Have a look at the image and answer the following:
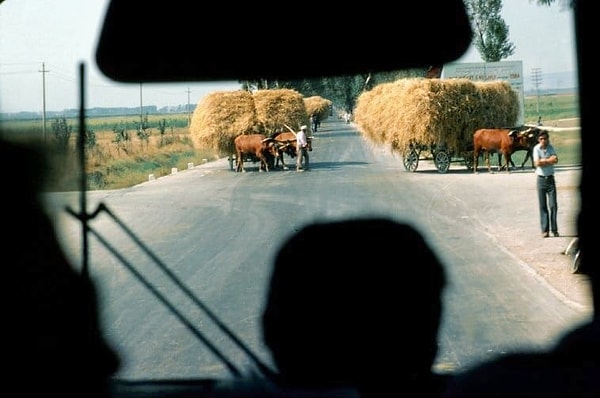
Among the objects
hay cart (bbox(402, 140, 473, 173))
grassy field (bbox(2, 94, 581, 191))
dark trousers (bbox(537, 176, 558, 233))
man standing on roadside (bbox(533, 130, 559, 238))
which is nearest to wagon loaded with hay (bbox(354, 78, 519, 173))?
hay cart (bbox(402, 140, 473, 173))

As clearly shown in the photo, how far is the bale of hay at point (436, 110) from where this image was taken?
8.35ft

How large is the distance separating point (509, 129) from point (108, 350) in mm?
1517

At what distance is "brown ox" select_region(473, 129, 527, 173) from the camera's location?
111 inches

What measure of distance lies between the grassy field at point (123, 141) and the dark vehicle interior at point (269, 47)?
0.07 metres

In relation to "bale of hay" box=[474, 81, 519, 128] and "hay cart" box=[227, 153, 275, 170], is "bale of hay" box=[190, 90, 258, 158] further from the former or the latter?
"bale of hay" box=[474, 81, 519, 128]

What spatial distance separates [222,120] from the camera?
115 inches

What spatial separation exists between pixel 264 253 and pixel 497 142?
1044 mm

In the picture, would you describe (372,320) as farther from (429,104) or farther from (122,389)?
(429,104)

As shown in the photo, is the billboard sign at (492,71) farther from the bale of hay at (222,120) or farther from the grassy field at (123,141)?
the bale of hay at (222,120)

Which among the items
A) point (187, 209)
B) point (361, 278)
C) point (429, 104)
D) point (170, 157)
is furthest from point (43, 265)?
point (187, 209)

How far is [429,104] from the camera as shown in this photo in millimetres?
3414

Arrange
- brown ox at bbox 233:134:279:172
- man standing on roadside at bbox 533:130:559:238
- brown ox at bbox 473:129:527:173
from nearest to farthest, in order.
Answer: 1. man standing on roadside at bbox 533:130:559:238
2. brown ox at bbox 473:129:527:173
3. brown ox at bbox 233:134:279:172

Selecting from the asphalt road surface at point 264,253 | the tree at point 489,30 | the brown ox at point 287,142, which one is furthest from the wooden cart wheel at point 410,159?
the tree at point 489,30

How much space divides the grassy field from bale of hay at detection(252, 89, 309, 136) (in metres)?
0.23
